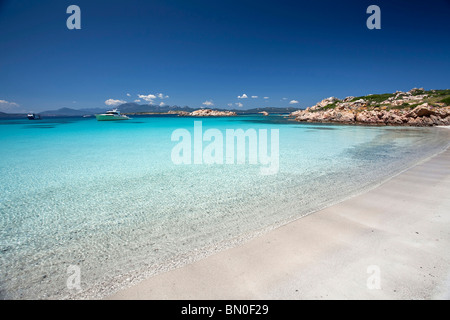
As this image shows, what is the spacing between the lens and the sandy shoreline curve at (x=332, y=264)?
2518mm

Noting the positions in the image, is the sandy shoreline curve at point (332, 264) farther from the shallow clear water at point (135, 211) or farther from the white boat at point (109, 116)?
the white boat at point (109, 116)

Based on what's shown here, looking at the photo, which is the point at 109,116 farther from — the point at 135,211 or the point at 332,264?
the point at 332,264

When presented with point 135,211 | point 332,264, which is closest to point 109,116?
point 135,211

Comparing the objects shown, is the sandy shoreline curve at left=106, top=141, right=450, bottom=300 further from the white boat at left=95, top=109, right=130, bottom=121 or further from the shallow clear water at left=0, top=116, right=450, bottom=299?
the white boat at left=95, top=109, right=130, bottom=121

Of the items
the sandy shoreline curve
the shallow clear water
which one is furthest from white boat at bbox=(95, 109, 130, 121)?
the sandy shoreline curve

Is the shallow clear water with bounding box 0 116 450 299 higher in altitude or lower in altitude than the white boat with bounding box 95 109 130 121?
lower

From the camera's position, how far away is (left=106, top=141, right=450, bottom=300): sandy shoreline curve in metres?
2.52

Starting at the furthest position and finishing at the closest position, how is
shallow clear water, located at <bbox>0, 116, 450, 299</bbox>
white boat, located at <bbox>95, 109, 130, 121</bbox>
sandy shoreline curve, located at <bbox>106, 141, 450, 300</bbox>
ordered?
white boat, located at <bbox>95, 109, 130, 121</bbox>
shallow clear water, located at <bbox>0, 116, 450, 299</bbox>
sandy shoreline curve, located at <bbox>106, 141, 450, 300</bbox>

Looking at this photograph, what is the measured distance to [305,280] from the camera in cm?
268

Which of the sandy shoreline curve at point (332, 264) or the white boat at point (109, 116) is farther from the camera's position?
the white boat at point (109, 116)

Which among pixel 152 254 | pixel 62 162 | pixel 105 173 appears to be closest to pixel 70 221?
pixel 152 254

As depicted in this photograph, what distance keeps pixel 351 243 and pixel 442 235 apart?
64.3 inches

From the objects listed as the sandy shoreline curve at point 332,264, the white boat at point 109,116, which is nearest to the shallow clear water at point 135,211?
the sandy shoreline curve at point 332,264
